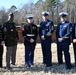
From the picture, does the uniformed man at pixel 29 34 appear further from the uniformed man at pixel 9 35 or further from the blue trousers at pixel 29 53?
the uniformed man at pixel 9 35

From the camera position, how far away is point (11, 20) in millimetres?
8852

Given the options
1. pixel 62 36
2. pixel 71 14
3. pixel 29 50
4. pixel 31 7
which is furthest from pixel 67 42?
pixel 31 7

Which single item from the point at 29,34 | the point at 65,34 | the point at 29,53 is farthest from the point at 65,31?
the point at 29,53

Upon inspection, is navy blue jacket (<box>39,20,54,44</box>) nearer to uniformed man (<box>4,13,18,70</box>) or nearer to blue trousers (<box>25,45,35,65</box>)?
blue trousers (<box>25,45,35,65</box>)

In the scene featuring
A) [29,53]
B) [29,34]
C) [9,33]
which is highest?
[9,33]

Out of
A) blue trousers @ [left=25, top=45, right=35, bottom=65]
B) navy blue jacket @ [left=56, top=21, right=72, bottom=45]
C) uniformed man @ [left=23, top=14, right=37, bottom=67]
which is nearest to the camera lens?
navy blue jacket @ [left=56, top=21, right=72, bottom=45]

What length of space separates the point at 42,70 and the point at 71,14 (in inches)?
1698

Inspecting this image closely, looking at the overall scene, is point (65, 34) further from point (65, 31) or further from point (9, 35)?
point (9, 35)

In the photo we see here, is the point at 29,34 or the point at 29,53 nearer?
the point at 29,34

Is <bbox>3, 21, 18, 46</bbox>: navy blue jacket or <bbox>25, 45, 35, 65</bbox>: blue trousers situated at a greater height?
<bbox>3, 21, 18, 46</bbox>: navy blue jacket

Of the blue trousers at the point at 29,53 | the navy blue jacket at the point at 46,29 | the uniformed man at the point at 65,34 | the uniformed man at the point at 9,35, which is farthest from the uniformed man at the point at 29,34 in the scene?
the uniformed man at the point at 65,34

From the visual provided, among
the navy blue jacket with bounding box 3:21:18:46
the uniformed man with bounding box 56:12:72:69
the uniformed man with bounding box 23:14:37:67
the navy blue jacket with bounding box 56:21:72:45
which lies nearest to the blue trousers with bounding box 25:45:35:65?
the uniformed man with bounding box 23:14:37:67

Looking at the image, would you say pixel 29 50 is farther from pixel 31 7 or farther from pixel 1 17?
pixel 31 7

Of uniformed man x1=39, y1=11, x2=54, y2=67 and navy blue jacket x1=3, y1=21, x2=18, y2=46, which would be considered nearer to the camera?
navy blue jacket x1=3, y1=21, x2=18, y2=46
